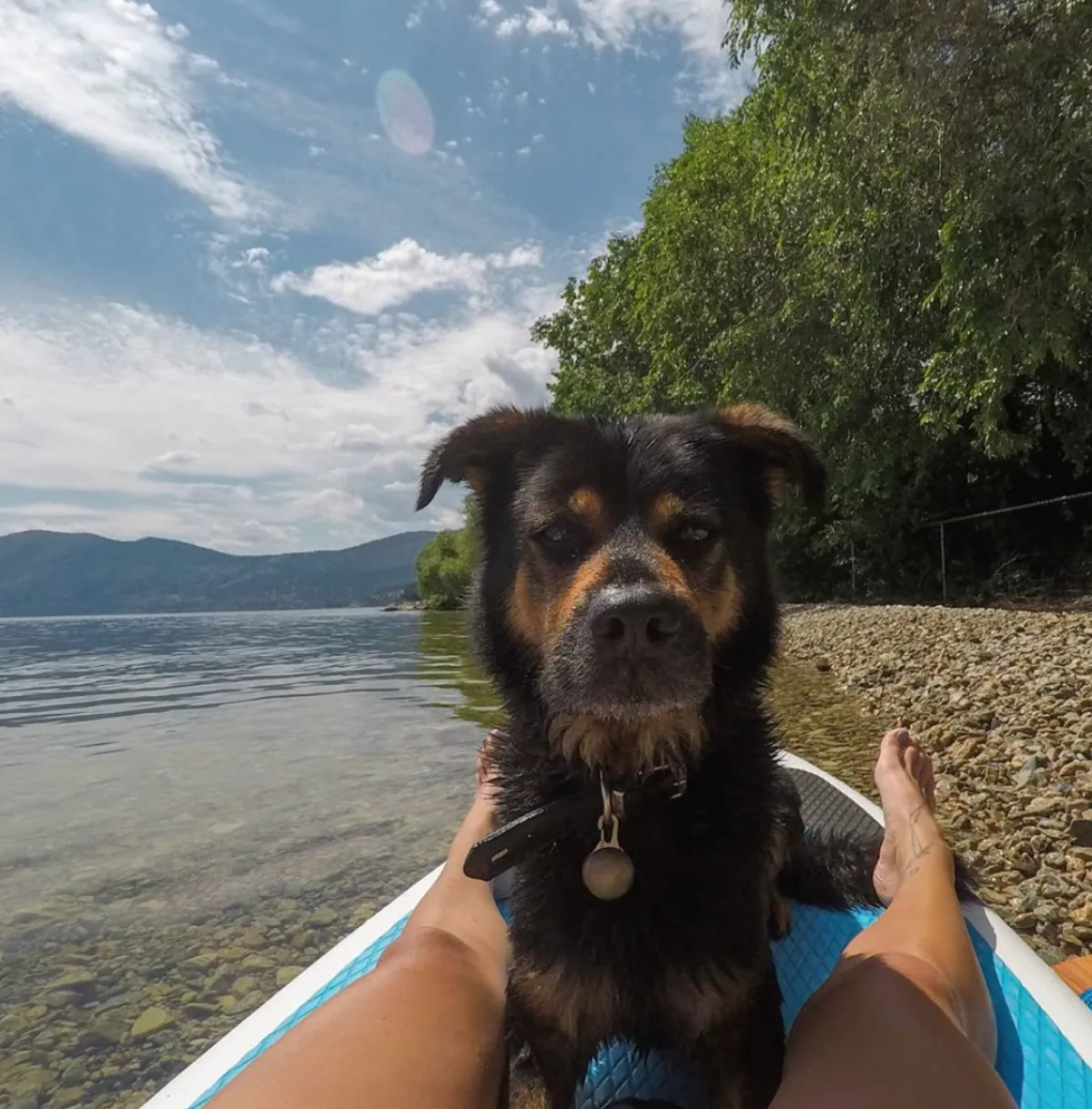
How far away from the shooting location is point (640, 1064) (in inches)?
95.1

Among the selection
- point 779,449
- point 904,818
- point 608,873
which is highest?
point 779,449

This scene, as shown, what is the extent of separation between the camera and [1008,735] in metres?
6.32

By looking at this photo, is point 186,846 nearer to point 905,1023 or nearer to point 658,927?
point 658,927

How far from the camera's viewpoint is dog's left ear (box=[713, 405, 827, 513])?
293cm

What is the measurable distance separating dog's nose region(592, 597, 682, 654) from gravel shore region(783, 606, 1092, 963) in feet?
4.30

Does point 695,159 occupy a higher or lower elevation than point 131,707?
higher

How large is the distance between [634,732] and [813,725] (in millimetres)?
6856

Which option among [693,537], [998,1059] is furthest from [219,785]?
[998,1059]

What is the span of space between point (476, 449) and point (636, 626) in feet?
4.04

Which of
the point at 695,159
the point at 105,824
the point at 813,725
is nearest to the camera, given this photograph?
the point at 105,824

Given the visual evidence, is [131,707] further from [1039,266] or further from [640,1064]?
[1039,266]

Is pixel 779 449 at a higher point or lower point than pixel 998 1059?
higher

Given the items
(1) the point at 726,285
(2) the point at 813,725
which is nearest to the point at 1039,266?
(2) the point at 813,725

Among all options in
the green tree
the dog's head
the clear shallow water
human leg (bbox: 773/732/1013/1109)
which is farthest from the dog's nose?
the green tree
